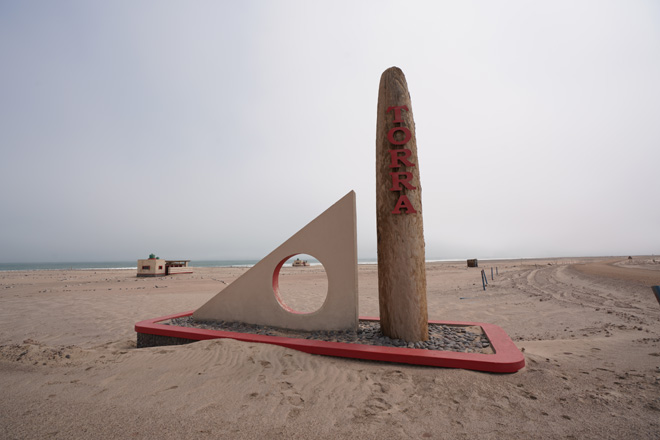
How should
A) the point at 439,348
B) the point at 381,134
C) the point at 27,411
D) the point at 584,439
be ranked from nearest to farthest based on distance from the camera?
the point at 584,439 < the point at 27,411 < the point at 439,348 < the point at 381,134

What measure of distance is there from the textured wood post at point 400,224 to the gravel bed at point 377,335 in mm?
234

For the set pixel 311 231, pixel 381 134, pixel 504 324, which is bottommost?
pixel 504 324

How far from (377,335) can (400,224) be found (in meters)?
2.13

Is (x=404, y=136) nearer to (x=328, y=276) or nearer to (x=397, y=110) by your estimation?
(x=397, y=110)

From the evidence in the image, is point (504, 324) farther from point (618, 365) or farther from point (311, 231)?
point (311, 231)

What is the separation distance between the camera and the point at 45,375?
167 inches

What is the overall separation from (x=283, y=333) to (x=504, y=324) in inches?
234

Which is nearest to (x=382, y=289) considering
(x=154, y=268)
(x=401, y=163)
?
(x=401, y=163)

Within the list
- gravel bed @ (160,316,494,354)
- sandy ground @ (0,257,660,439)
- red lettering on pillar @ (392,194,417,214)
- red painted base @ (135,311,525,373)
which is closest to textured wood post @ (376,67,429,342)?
red lettering on pillar @ (392,194,417,214)

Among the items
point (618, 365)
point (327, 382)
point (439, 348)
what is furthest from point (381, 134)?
point (618, 365)

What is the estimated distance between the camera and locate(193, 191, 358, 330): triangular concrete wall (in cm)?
590

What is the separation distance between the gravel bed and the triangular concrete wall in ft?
0.59

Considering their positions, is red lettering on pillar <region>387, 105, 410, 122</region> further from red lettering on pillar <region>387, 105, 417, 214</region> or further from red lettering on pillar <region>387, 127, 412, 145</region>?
red lettering on pillar <region>387, 127, 412, 145</region>

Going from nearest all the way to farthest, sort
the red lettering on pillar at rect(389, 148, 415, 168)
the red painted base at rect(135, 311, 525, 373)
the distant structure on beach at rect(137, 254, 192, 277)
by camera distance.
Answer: the red painted base at rect(135, 311, 525, 373)
the red lettering on pillar at rect(389, 148, 415, 168)
the distant structure on beach at rect(137, 254, 192, 277)
